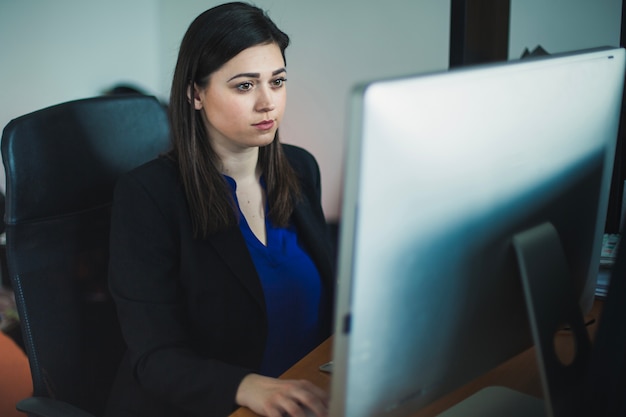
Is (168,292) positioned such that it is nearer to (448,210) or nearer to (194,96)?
(194,96)

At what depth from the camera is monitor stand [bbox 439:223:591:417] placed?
724 millimetres

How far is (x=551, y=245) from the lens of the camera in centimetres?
76

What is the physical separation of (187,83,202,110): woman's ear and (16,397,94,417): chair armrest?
22.2 inches

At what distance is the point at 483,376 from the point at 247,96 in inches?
24.4

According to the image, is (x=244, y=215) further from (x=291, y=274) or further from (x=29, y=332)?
(x=29, y=332)

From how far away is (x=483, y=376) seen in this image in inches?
39.9

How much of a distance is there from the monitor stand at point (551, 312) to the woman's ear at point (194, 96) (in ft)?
2.36

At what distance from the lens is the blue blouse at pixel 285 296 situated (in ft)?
4.11

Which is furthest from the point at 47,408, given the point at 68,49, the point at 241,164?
the point at 68,49

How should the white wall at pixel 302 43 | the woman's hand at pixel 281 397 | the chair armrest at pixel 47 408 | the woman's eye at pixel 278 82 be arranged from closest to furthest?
the woman's hand at pixel 281 397, the chair armrest at pixel 47 408, the woman's eye at pixel 278 82, the white wall at pixel 302 43

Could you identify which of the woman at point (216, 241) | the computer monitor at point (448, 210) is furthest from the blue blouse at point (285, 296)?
the computer monitor at point (448, 210)

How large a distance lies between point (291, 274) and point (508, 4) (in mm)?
1095

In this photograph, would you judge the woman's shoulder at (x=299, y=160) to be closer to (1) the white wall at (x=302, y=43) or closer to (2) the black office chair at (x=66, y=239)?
(2) the black office chair at (x=66, y=239)

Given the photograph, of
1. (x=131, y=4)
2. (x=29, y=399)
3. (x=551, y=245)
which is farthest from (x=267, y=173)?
(x=131, y=4)
